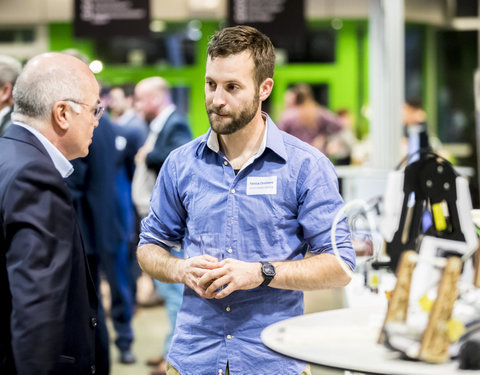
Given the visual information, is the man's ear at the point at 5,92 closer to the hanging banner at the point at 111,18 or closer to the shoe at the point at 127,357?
the shoe at the point at 127,357

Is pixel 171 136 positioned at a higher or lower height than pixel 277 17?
lower

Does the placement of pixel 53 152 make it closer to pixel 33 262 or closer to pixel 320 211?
pixel 33 262

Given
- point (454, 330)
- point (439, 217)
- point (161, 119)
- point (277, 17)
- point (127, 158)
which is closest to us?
point (454, 330)

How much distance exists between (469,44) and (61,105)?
10269mm

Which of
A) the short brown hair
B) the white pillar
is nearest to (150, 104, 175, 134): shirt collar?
the white pillar

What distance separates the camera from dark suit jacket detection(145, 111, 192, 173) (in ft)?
17.4

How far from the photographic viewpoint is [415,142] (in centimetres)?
370

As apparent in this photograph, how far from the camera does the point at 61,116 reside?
6.89ft

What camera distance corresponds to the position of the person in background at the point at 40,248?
1.81 meters

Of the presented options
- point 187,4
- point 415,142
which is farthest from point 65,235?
point 187,4

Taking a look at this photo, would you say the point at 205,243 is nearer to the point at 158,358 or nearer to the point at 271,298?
the point at 271,298

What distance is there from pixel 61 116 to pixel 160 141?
3.25m

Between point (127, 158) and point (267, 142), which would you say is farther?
point (127, 158)

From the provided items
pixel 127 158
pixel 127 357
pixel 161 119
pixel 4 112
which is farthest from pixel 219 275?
pixel 127 158
